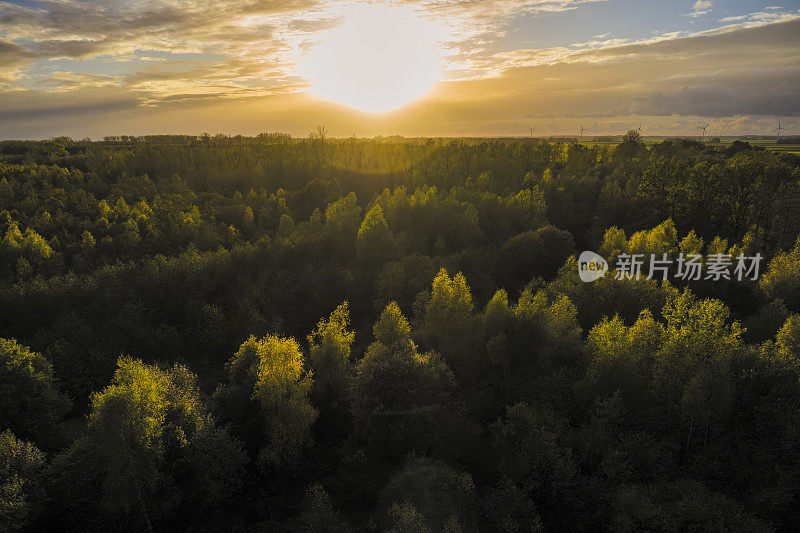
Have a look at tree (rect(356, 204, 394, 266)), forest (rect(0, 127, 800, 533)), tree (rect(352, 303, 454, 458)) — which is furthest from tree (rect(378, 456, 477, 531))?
tree (rect(356, 204, 394, 266))

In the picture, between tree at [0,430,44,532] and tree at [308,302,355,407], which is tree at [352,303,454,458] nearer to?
tree at [308,302,355,407]

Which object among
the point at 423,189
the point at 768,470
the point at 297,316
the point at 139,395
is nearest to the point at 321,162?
the point at 423,189

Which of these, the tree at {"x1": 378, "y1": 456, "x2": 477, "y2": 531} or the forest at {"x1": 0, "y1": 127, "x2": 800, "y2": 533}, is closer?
the tree at {"x1": 378, "y1": 456, "x2": 477, "y2": 531}

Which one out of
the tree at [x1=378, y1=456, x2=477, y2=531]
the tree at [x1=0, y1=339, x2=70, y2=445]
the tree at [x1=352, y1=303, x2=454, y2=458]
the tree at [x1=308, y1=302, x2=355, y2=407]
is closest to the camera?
the tree at [x1=378, y1=456, x2=477, y2=531]

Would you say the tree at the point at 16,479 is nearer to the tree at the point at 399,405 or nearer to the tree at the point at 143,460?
the tree at the point at 143,460

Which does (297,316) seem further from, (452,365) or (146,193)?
(146,193)

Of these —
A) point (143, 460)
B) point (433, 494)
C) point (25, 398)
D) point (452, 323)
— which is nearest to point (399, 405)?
point (433, 494)

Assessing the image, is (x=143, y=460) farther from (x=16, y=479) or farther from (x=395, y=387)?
(x=395, y=387)

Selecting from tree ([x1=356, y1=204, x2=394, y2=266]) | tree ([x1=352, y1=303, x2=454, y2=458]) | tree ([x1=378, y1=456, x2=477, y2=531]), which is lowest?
tree ([x1=378, y1=456, x2=477, y2=531])

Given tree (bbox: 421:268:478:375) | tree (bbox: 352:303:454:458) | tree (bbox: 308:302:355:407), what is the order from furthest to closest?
tree (bbox: 421:268:478:375), tree (bbox: 308:302:355:407), tree (bbox: 352:303:454:458)
